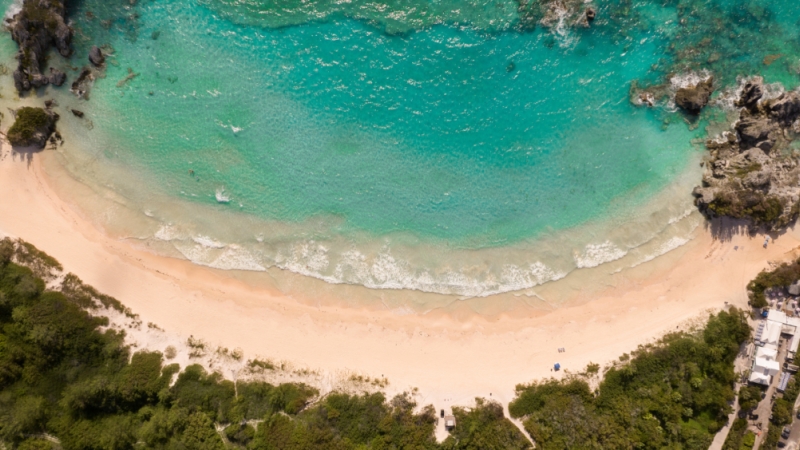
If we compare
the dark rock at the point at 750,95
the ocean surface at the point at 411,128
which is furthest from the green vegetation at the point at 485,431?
the dark rock at the point at 750,95

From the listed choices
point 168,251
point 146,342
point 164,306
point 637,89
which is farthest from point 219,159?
point 637,89

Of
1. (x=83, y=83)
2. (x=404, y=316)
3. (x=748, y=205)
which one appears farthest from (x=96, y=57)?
(x=748, y=205)

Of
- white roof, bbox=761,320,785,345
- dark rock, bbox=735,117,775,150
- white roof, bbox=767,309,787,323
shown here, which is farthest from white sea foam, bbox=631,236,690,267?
dark rock, bbox=735,117,775,150

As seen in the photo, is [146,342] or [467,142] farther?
[467,142]

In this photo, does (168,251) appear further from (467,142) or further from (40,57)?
(467,142)

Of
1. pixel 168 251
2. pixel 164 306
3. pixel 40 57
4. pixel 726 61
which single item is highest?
pixel 726 61

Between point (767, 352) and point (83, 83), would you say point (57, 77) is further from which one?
point (767, 352)
